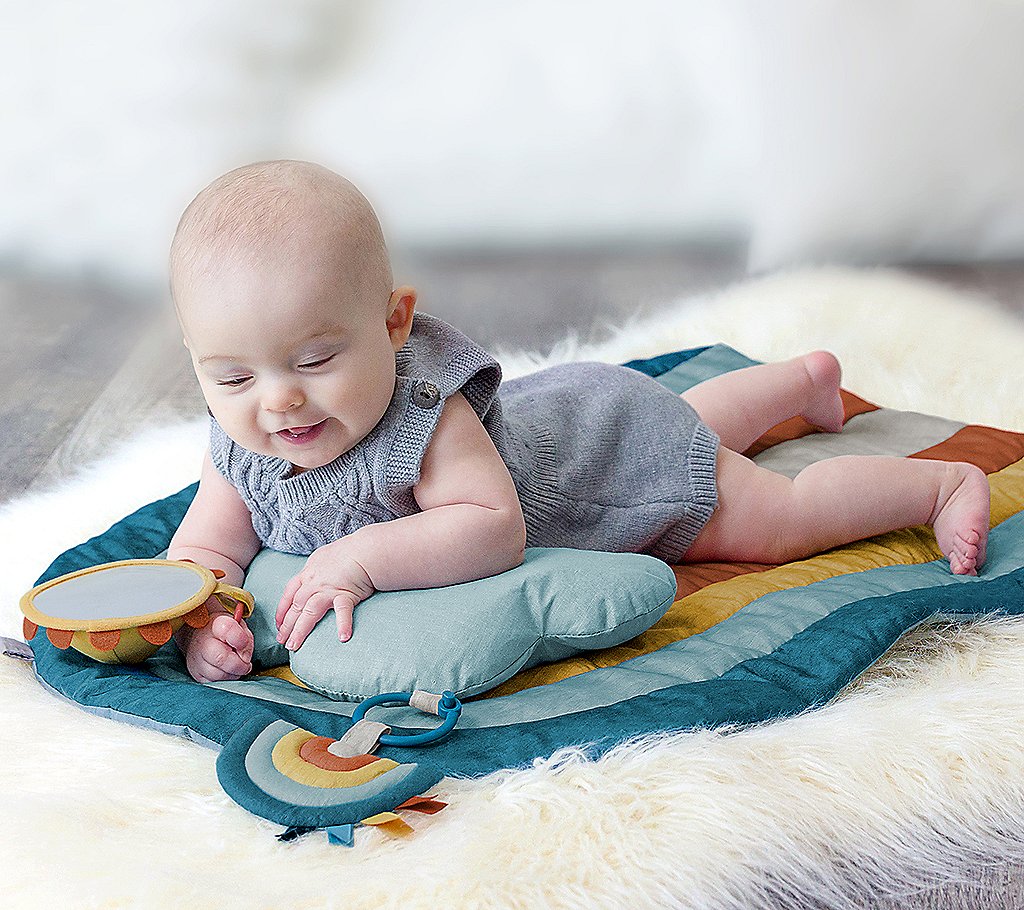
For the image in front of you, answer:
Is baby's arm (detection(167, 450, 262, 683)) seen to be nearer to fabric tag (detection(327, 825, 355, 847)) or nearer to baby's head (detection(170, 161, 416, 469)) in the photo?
baby's head (detection(170, 161, 416, 469))

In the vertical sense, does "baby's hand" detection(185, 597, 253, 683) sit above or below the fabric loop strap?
below

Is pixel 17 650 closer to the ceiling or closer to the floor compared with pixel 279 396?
closer to the floor

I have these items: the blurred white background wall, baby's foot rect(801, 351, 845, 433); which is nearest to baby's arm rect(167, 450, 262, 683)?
baby's foot rect(801, 351, 845, 433)

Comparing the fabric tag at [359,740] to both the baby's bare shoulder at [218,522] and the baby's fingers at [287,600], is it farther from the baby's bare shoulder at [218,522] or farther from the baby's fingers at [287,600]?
the baby's bare shoulder at [218,522]

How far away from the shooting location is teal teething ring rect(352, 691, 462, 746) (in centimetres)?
100

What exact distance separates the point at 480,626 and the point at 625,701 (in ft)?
0.45

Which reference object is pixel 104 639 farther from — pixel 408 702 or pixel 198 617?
pixel 408 702

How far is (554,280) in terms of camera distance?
2.99 meters

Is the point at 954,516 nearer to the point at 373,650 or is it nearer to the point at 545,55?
the point at 373,650

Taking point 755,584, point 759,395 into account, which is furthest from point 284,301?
point 759,395

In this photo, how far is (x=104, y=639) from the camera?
111 centimetres

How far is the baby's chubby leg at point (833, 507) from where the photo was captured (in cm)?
139

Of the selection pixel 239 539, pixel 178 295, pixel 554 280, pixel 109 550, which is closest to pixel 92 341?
pixel 554 280

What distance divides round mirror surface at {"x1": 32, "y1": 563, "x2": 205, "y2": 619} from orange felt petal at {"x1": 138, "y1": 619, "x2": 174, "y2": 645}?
1 centimetres
